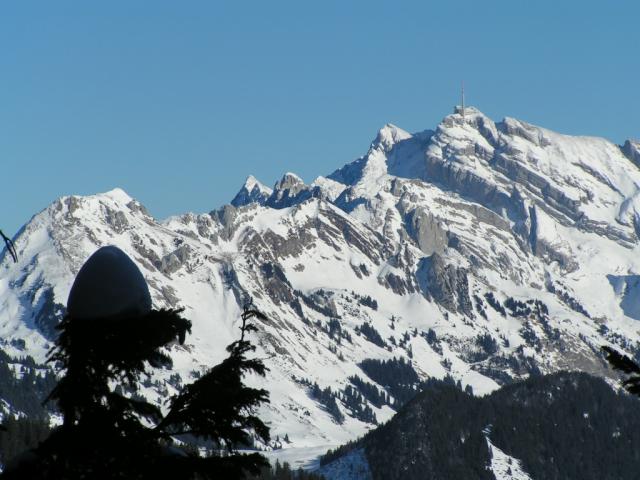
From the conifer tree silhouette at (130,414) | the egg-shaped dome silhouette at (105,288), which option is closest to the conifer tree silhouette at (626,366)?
the conifer tree silhouette at (130,414)

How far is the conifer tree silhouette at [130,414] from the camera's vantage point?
55.7 ft

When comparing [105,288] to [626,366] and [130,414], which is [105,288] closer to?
[130,414]

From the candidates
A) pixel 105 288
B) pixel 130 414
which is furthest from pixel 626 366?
pixel 105 288

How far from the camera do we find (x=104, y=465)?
1708 cm

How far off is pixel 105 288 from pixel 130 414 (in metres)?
2.01

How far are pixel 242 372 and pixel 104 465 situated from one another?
11.4ft

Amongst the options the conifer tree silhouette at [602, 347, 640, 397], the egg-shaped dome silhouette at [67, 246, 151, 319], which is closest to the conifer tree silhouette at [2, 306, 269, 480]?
the egg-shaped dome silhouette at [67, 246, 151, 319]

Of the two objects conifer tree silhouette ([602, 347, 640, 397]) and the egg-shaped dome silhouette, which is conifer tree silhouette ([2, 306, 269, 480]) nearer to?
the egg-shaped dome silhouette

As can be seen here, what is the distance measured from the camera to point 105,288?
1755 centimetres

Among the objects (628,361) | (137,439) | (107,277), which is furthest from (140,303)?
(628,361)

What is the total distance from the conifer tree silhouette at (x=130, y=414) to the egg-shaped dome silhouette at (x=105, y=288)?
0.24 meters

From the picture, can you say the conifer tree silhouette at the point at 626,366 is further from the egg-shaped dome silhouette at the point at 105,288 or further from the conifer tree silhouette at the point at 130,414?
the egg-shaped dome silhouette at the point at 105,288

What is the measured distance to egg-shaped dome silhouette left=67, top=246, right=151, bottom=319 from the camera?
17531mm

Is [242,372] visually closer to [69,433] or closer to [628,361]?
[69,433]
